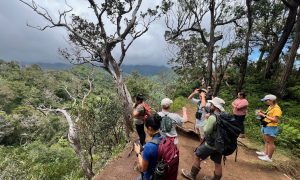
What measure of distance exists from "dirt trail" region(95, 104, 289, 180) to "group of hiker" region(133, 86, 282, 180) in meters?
0.42

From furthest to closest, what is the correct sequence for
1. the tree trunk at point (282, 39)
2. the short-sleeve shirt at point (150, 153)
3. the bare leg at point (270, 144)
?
the tree trunk at point (282, 39), the bare leg at point (270, 144), the short-sleeve shirt at point (150, 153)

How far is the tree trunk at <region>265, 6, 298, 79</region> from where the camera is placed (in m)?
17.2

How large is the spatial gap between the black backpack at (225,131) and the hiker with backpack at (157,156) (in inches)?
63.1

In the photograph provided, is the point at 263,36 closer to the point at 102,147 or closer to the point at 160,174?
the point at 102,147

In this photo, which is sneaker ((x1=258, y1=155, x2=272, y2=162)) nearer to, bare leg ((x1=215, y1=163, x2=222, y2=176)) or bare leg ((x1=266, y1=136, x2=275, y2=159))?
bare leg ((x1=266, y1=136, x2=275, y2=159))

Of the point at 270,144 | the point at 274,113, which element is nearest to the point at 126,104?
the point at 270,144

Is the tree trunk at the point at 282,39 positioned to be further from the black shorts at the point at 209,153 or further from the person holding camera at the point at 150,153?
the person holding camera at the point at 150,153

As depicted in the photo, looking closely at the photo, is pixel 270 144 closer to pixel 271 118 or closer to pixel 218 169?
pixel 271 118

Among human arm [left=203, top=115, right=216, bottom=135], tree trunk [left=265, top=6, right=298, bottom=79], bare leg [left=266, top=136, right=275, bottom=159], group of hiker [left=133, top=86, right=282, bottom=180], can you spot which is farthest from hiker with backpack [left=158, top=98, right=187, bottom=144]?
tree trunk [left=265, top=6, right=298, bottom=79]

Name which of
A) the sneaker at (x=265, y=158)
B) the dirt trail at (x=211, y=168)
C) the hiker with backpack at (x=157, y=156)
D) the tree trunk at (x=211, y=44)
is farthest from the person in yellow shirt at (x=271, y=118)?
the tree trunk at (x=211, y=44)

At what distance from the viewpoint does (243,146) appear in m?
9.28

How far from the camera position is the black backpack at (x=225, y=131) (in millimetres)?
5031

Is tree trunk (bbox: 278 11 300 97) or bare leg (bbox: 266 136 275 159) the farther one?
tree trunk (bbox: 278 11 300 97)

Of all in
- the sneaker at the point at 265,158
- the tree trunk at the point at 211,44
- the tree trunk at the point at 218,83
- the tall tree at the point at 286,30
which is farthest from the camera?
the tree trunk at the point at 211,44
